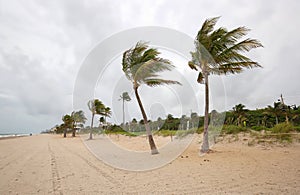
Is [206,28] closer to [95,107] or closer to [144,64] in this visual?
[144,64]

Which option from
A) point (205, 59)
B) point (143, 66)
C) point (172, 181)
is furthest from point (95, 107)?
point (172, 181)

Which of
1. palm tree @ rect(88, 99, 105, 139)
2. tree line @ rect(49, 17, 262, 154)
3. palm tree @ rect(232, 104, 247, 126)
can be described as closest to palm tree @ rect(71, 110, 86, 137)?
palm tree @ rect(88, 99, 105, 139)

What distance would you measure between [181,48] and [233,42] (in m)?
2.70

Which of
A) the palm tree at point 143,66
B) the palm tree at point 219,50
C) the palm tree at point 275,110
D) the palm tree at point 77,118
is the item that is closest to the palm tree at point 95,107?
the palm tree at point 77,118

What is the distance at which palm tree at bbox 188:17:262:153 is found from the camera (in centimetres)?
933

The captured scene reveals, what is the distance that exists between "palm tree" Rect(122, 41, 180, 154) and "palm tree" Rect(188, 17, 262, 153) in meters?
1.78

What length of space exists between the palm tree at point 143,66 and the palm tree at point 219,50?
1.78 metres

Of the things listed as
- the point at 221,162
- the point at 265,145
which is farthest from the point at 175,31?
Result: the point at 265,145

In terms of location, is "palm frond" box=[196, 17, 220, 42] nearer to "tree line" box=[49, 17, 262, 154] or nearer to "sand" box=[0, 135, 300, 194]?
"tree line" box=[49, 17, 262, 154]

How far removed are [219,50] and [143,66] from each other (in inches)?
149

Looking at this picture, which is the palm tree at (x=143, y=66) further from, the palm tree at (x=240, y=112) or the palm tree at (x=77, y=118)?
the palm tree at (x=77, y=118)

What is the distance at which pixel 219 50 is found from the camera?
9.78 m

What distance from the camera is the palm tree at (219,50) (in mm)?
9328

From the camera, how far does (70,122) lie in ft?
151
